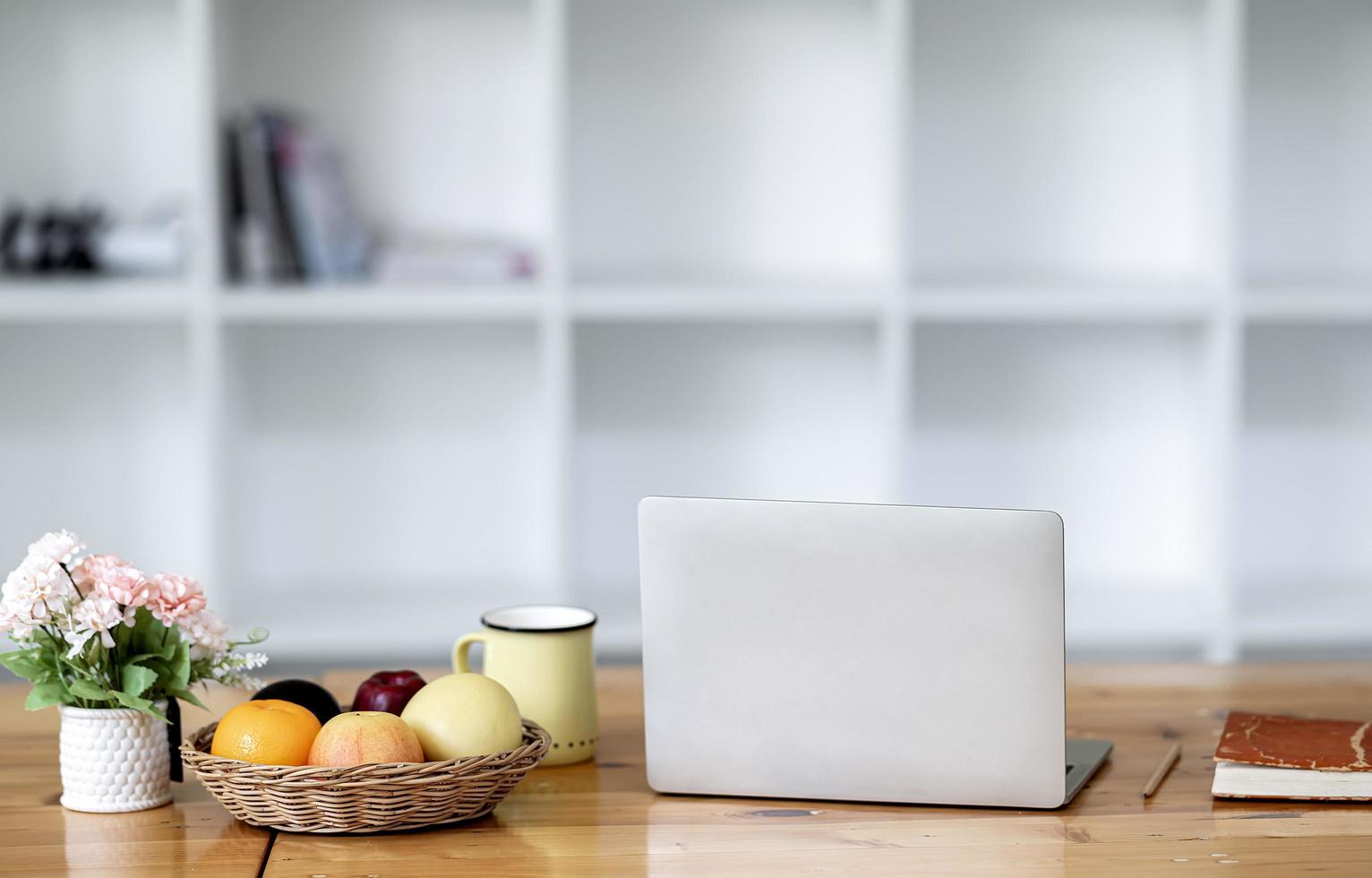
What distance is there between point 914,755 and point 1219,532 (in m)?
1.66

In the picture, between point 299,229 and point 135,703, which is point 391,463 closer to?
point 299,229

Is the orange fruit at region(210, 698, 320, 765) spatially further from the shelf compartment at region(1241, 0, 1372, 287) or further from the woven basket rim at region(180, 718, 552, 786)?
the shelf compartment at region(1241, 0, 1372, 287)

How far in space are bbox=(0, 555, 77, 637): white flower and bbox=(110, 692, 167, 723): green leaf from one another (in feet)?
0.25

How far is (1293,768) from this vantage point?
1.05 m

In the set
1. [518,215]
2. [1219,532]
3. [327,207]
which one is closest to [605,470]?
[518,215]

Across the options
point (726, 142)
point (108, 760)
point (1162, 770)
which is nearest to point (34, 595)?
point (108, 760)

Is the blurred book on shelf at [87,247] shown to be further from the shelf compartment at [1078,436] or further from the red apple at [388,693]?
the red apple at [388,693]

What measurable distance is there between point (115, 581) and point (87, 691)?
0.28 feet

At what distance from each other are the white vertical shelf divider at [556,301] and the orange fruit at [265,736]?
1420mm

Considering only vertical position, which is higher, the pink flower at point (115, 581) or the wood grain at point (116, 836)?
the pink flower at point (115, 581)

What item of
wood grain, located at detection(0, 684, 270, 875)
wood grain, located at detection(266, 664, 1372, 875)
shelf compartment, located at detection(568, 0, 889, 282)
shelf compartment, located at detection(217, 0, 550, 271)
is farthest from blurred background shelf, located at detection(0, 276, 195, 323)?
wood grain, located at detection(266, 664, 1372, 875)

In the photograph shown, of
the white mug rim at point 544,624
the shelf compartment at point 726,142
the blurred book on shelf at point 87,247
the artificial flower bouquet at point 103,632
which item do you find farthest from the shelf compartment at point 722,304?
the artificial flower bouquet at point 103,632

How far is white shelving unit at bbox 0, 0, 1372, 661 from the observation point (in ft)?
8.98

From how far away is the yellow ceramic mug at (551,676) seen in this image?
118cm
